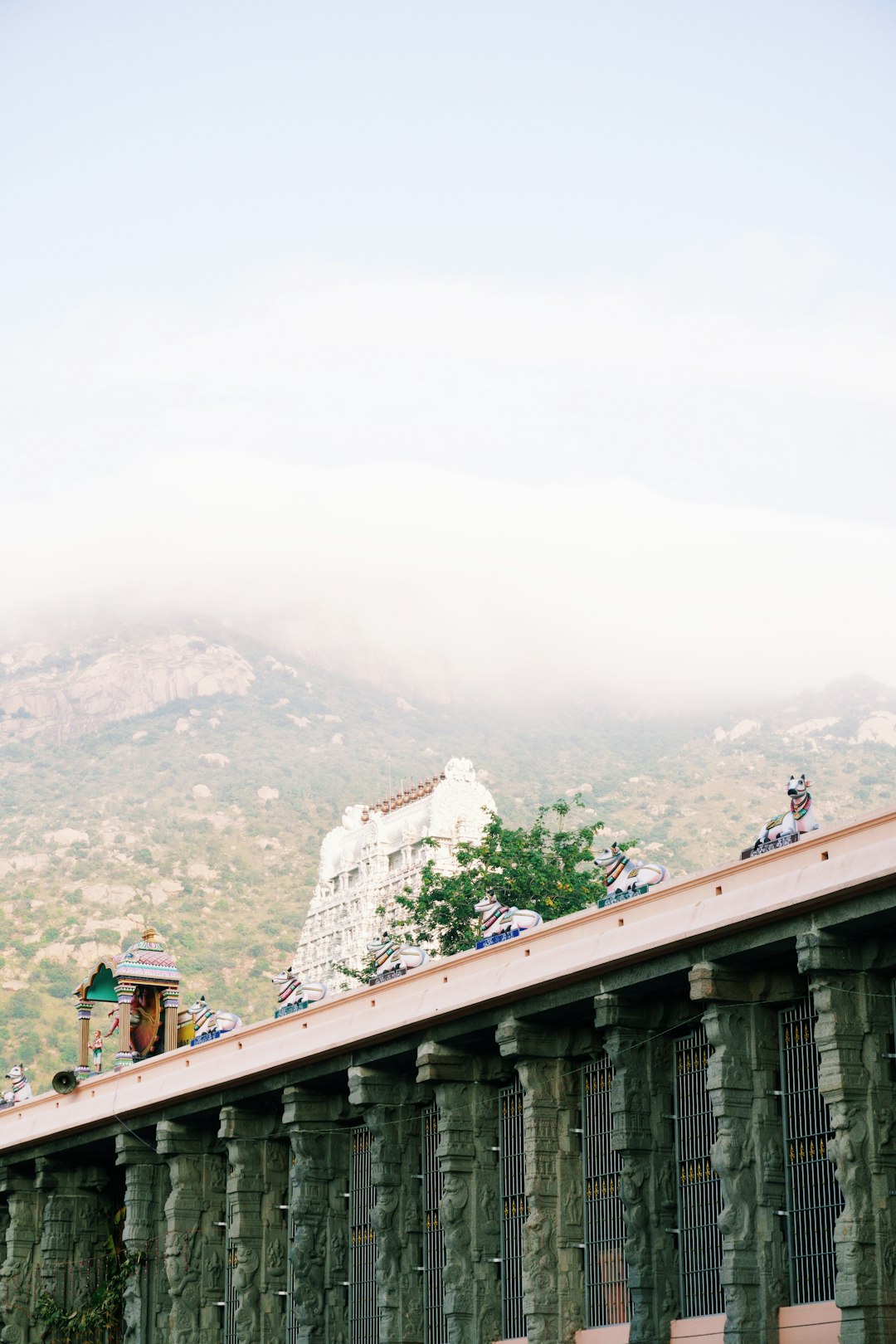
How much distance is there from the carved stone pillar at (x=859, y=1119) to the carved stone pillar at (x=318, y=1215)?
1294 cm

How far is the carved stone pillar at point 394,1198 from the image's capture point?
31.9 meters

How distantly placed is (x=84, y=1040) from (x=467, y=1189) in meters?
19.5

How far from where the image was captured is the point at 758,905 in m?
24.7

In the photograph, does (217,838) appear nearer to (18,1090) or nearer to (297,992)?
(18,1090)

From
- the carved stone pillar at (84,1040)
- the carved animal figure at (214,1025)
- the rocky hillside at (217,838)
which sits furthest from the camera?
the rocky hillside at (217,838)

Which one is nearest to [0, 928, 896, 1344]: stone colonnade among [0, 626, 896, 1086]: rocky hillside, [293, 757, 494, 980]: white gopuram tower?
[293, 757, 494, 980]: white gopuram tower

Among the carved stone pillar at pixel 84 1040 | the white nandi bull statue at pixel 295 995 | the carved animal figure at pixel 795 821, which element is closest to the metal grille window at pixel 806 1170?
the carved animal figure at pixel 795 821

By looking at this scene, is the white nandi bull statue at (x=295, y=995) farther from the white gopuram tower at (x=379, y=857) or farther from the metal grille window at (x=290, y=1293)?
the white gopuram tower at (x=379, y=857)

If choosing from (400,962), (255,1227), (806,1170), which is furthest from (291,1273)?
(806,1170)

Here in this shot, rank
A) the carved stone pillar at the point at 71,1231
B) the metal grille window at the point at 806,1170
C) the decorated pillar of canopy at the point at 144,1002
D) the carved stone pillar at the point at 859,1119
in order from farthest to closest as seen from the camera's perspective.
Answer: the decorated pillar of canopy at the point at 144,1002, the carved stone pillar at the point at 71,1231, the metal grille window at the point at 806,1170, the carved stone pillar at the point at 859,1119

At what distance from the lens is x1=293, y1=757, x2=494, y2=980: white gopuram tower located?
10669 cm

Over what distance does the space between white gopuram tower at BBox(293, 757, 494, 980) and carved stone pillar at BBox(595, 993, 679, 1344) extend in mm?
74530

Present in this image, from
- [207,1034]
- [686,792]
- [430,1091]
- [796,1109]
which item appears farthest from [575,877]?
[686,792]

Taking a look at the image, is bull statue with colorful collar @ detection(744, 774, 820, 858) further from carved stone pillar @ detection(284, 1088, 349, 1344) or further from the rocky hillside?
the rocky hillside
